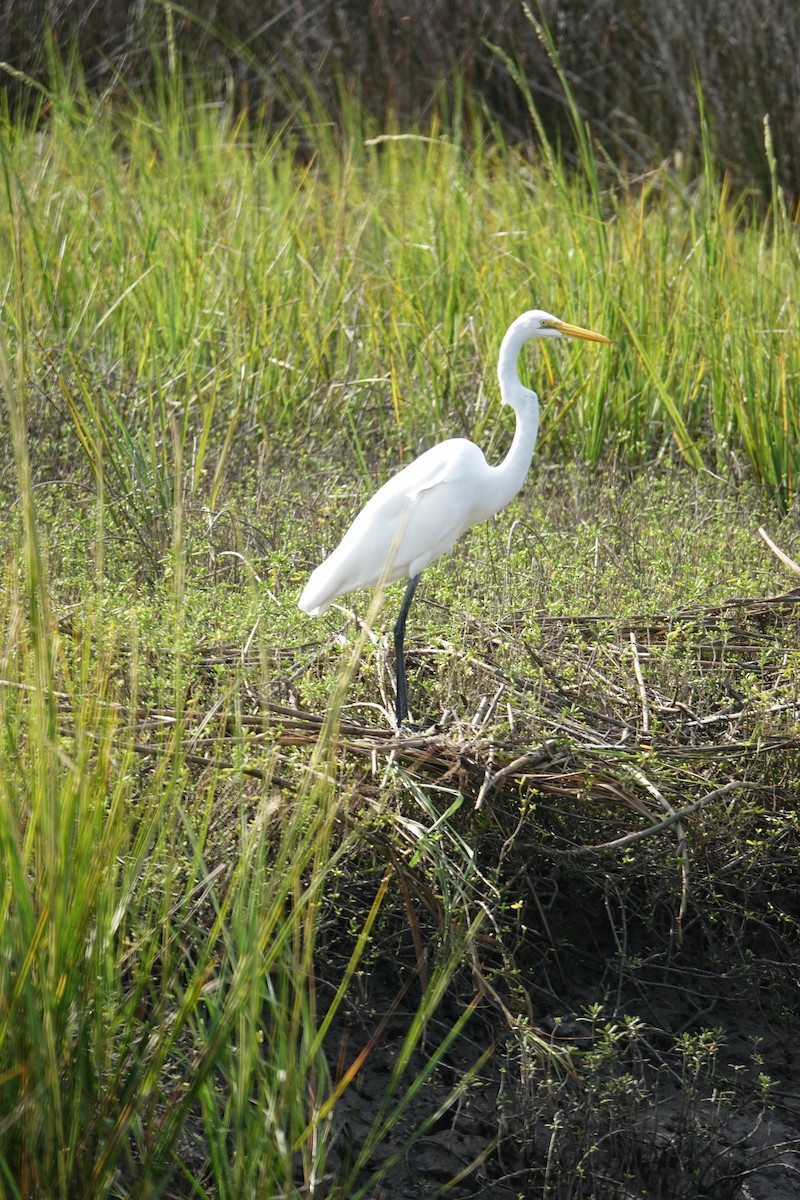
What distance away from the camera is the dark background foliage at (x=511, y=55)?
6578mm

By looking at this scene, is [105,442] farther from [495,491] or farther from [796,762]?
[796,762]

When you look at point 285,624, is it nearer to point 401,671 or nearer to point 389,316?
point 401,671

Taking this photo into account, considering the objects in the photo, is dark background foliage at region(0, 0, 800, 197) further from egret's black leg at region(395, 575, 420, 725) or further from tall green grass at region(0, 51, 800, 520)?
egret's black leg at region(395, 575, 420, 725)

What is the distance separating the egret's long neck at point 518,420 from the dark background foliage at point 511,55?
14.4 ft

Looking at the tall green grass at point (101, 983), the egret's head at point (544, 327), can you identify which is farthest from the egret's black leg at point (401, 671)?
the tall green grass at point (101, 983)

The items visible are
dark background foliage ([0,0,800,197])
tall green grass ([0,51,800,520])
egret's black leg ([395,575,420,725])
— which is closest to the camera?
egret's black leg ([395,575,420,725])

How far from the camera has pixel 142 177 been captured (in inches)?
185

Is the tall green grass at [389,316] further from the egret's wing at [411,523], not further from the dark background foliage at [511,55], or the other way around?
the dark background foliage at [511,55]

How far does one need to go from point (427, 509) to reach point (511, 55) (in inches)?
213

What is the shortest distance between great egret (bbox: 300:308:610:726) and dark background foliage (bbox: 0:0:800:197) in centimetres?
443

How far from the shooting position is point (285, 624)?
2.46m

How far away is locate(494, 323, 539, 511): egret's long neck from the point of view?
2.51 m

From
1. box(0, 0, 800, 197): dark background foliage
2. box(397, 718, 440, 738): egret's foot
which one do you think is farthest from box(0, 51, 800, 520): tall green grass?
box(0, 0, 800, 197): dark background foliage

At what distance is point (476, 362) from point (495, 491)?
1.68 m
